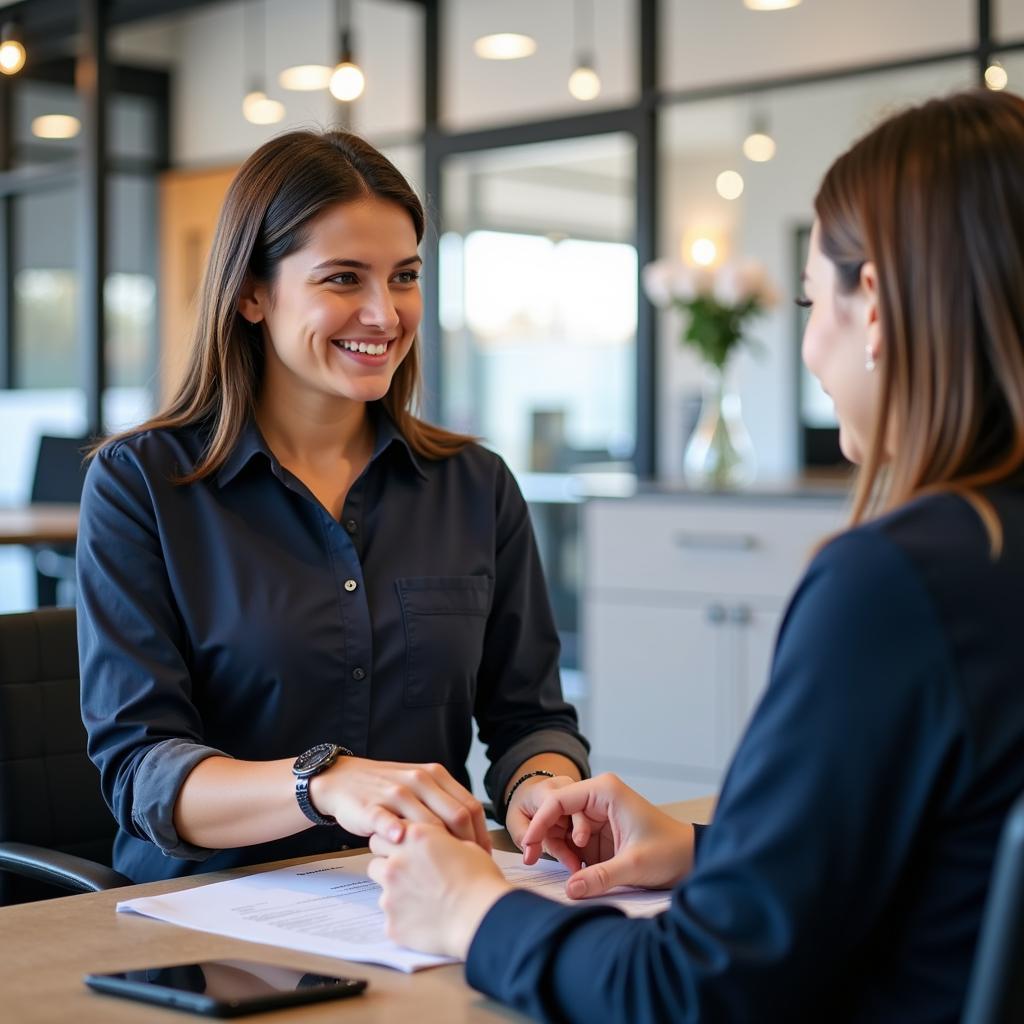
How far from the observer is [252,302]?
1.83 m

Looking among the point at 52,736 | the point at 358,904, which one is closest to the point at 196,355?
the point at 52,736

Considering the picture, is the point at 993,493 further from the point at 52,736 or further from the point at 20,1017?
the point at 52,736

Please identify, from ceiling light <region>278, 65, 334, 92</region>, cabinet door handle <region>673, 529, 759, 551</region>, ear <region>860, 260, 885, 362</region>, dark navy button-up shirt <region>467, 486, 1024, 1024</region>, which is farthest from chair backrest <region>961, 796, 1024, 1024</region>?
ceiling light <region>278, 65, 334, 92</region>

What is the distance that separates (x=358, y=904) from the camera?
1.27 metres

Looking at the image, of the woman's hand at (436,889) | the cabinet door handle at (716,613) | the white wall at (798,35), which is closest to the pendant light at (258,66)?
the white wall at (798,35)

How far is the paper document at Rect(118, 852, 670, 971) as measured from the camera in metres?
1.16

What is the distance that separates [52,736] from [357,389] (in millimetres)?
584

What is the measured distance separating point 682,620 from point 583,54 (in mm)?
2380

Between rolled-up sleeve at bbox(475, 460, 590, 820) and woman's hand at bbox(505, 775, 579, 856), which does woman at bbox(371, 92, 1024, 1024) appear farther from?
rolled-up sleeve at bbox(475, 460, 590, 820)

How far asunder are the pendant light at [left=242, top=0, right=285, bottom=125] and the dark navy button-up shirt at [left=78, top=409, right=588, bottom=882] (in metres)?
5.43

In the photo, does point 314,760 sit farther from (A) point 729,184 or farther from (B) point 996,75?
(A) point 729,184

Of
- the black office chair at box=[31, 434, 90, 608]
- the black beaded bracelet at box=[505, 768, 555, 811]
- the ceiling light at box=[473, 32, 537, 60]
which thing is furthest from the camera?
the ceiling light at box=[473, 32, 537, 60]

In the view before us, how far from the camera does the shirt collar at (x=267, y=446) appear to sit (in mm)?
1744

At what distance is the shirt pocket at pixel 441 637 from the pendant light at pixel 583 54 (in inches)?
156
